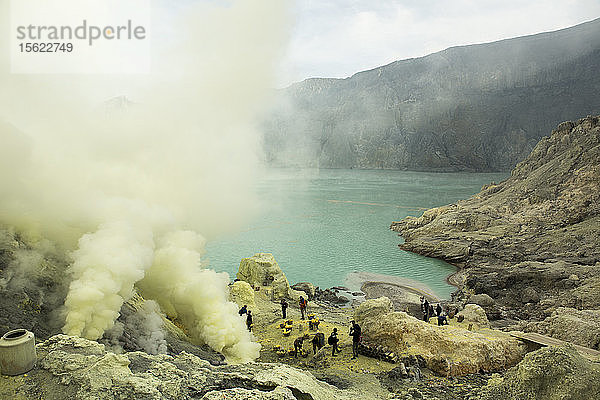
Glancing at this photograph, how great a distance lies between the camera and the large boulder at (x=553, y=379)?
30.2ft

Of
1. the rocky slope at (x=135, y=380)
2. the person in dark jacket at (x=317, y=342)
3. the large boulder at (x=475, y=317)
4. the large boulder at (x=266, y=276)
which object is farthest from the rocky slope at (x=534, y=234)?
the rocky slope at (x=135, y=380)

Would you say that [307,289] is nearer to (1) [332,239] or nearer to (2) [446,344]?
(2) [446,344]

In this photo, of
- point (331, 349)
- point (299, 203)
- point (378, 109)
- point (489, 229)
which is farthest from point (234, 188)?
point (378, 109)

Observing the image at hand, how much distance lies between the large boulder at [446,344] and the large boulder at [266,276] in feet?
38.7

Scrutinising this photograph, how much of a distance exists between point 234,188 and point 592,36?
196 m

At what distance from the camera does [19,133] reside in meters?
13.7

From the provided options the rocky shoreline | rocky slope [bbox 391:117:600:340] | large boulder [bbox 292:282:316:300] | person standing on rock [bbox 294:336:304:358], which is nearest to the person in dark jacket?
the rocky shoreline

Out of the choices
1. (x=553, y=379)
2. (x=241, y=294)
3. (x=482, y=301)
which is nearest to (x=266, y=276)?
(x=241, y=294)

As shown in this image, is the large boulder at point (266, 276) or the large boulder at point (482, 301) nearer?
the large boulder at point (266, 276)

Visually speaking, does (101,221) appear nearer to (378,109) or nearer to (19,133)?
(19,133)

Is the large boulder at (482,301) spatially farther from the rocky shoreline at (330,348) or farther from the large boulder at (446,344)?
the large boulder at (446,344)

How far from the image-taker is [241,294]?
22.2m

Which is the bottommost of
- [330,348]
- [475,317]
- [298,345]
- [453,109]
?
[475,317]

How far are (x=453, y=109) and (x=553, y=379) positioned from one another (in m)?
181
